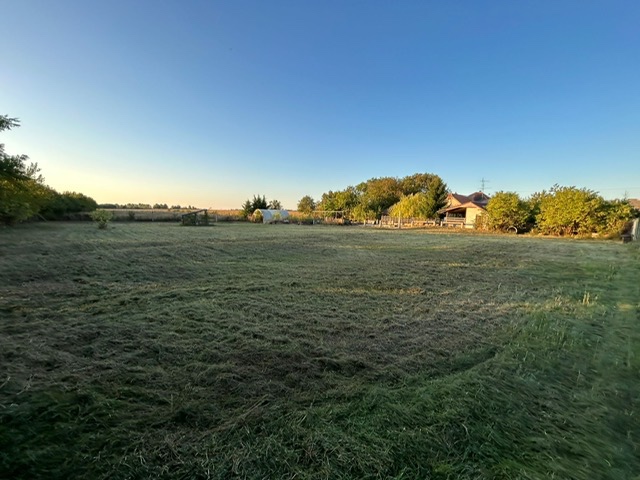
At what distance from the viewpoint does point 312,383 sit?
7.45 ft

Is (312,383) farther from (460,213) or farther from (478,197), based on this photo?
(478,197)

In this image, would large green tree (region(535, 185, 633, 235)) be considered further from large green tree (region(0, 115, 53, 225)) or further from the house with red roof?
large green tree (region(0, 115, 53, 225))

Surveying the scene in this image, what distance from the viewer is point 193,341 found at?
2.93 m

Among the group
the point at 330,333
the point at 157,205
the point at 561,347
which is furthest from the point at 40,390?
the point at 157,205

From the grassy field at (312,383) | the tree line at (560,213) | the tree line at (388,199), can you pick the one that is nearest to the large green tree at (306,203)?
the tree line at (388,199)

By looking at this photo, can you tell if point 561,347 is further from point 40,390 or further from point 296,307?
point 40,390

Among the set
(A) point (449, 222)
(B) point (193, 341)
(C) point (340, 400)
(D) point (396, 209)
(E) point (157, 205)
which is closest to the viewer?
(C) point (340, 400)

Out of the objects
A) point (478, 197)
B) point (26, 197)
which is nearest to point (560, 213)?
point (478, 197)

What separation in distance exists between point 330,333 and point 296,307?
990 millimetres

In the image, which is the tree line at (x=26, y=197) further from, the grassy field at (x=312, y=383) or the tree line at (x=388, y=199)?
the tree line at (x=388, y=199)

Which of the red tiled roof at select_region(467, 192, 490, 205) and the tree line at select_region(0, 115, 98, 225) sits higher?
the red tiled roof at select_region(467, 192, 490, 205)

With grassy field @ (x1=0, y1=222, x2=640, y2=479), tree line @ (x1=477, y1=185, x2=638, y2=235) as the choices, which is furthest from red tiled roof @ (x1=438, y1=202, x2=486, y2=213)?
grassy field @ (x1=0, y1=222, x2=640, y2=479)

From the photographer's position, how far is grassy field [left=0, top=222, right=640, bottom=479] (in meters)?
1.55

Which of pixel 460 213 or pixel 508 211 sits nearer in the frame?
pixel 508 211
